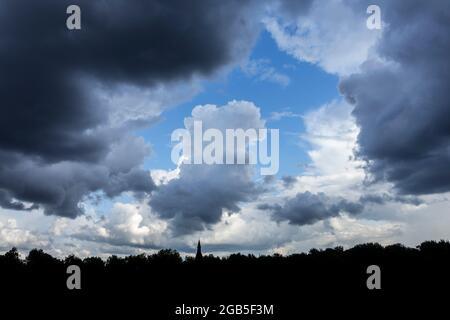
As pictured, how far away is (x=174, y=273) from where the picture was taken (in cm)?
13088

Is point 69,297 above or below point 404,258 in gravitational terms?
below
